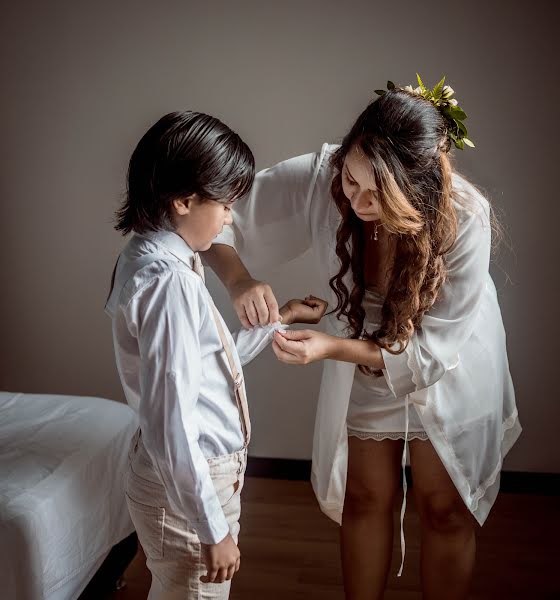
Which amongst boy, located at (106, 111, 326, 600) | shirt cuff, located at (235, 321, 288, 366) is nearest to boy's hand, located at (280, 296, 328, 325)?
shirt cuff, located at (235, 321, 288, 366)

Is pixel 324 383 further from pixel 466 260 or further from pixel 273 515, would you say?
pixel 273 515

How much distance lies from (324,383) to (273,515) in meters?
0.98

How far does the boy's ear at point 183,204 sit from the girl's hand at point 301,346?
1.14 feet

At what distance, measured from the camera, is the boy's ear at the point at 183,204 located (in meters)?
1.25

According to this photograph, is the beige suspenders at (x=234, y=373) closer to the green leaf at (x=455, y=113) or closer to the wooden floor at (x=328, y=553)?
the green leaf at (x=455, y=113)

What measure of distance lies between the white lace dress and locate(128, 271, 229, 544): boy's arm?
0.66m

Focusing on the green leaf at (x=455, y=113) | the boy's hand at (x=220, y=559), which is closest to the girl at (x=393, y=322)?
the green leaf at (x=455, y=113)

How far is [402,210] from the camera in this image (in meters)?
1.41

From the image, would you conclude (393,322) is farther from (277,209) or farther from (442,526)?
(442,526)

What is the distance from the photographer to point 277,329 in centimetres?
153

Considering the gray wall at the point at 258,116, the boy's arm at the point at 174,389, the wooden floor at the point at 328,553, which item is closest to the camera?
the boy's arm at the point at 174,389

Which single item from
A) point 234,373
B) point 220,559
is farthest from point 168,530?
point 234,373

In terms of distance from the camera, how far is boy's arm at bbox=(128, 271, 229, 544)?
3.76 feet

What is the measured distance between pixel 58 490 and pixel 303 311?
676mm
